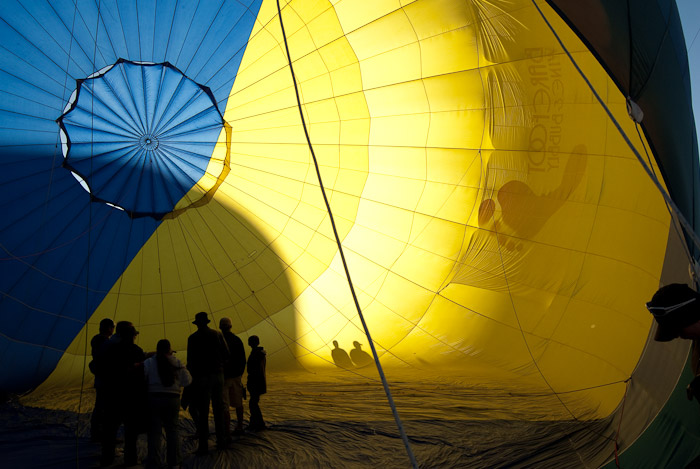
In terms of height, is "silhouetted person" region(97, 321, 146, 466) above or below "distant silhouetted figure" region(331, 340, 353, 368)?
below

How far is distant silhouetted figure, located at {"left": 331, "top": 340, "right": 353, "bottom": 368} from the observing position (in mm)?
5566

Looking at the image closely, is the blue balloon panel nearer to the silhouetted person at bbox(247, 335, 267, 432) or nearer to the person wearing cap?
the silhouetted person at bbox(247, 335, 267, 432)

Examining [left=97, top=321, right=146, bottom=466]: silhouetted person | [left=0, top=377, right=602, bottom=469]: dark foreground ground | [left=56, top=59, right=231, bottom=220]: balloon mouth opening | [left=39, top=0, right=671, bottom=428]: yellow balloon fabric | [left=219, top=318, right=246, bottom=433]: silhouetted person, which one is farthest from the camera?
[left=56, top=59, right=231, bottom=220]: balloon mouth opening

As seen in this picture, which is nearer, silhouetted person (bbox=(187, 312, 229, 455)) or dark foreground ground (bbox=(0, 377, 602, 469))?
dark foreground ground (bbox=(0, 377, 602, 469))

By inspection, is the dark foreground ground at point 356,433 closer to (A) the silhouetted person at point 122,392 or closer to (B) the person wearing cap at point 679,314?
(A) the silhouetted person at point 122,392

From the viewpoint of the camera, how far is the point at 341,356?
5578 mm

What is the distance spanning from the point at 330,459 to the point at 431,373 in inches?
78.5

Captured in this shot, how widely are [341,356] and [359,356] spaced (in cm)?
18

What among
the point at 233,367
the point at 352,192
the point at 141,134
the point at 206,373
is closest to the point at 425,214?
the point at 352,192

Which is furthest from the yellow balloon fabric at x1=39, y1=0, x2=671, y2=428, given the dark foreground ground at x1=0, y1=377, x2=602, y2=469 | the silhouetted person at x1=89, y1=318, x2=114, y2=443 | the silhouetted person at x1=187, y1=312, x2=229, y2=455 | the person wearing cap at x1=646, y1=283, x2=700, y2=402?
the person wearing cap at x1=646, y1=283, x2=700, y2=402

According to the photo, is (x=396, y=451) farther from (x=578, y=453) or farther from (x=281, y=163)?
(x=281, y=163)

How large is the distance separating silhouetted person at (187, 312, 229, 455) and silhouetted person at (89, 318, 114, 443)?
582mm

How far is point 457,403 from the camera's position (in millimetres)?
4418

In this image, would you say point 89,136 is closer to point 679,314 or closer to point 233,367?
point 233,367
